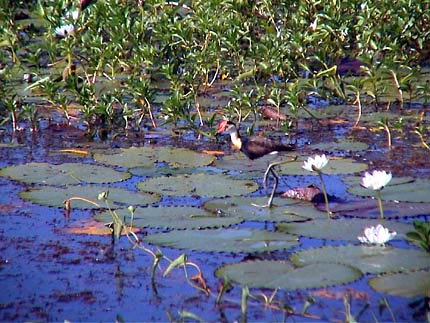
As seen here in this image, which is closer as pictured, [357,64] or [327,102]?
[327,102]

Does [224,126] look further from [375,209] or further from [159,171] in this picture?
[375,209]

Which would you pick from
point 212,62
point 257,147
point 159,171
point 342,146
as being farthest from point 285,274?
point 212,62

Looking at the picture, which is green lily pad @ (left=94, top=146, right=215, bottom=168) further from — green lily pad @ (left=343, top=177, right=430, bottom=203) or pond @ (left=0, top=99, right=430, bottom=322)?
green lily pad @ (left=343, top=177, right=430, bottom=203)

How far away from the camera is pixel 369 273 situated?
3609 mm

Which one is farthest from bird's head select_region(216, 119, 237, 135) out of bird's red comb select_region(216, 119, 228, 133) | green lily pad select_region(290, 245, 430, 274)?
green lily pad select_region(290, 245, 430, 274)

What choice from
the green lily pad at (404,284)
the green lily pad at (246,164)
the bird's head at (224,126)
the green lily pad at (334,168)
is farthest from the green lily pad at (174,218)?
the bird's head at (224,126)

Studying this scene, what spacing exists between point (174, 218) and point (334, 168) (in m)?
1.14

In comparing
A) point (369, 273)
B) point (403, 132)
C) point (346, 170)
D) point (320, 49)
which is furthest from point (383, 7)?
point (369, 273)

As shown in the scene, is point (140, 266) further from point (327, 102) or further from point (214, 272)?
point (327, 102)

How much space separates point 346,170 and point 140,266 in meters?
1.67

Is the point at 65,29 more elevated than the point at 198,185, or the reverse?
the point at 65,29

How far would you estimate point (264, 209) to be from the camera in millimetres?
4461

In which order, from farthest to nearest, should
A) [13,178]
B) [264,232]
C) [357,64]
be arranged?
[357,64], [13,178], [264,232]

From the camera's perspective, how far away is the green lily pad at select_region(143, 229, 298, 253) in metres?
3.94
